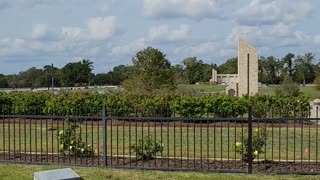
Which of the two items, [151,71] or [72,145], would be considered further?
[151,71]

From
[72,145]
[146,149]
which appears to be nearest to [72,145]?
[72,145]

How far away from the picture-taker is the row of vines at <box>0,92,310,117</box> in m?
16.7

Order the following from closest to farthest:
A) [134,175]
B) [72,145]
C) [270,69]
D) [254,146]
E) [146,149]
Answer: [134,175]
[254,146]
[146,149]
[72,145]
[270,69]

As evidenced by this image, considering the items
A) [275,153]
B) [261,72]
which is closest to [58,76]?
[261,72]

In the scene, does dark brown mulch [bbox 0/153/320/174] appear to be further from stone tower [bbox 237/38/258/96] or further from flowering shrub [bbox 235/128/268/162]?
stone tower [bbox 237/38/258/96]

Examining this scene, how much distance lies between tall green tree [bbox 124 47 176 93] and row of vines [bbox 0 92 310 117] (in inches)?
328

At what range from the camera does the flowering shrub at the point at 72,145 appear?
353 inches

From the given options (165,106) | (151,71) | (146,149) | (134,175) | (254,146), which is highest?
(151,71)

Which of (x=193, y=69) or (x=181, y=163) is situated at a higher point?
(x=193, y=69)

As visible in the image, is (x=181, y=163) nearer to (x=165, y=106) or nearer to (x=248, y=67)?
(x=165, y=106)

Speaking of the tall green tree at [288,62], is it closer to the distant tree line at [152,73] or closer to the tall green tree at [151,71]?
the distant tree line at [152,73]

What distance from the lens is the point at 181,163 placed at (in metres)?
8.48

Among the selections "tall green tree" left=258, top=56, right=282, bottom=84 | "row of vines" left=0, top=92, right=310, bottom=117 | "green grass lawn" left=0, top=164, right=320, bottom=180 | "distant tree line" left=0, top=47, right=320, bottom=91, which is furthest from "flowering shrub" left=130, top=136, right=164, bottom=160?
"tall green tree" left=258, top=56, right=282, bottom=84

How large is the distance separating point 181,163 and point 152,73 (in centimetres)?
1912
